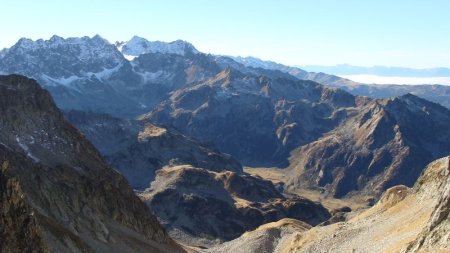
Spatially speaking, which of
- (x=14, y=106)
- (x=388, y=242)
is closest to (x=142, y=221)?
(x=14, y=106)

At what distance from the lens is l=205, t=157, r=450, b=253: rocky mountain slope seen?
68250 mm

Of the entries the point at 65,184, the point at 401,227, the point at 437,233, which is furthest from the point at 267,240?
the point at 437,233

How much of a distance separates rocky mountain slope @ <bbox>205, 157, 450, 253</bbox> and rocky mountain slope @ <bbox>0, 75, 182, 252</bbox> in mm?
35270

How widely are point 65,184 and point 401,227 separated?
229ft

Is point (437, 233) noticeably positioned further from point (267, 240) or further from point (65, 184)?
point (267, 240)

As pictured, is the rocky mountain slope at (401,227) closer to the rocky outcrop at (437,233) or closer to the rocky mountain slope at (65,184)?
the rocky outcrop at (437,233)

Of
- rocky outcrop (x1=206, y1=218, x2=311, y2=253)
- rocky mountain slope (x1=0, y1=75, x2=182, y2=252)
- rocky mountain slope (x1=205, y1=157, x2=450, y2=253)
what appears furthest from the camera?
rocky outcrop (x1=206, y1=218, x2=311, y2=253)

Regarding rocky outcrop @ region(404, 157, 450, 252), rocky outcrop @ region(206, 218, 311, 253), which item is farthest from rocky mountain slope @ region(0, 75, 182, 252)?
rocky outcrop @ region(404, 157, 450, 252)

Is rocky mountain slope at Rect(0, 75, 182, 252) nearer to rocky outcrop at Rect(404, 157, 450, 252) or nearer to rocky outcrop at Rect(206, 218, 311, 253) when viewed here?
rocky outcrop at Rect(206, 218, 311, 253)

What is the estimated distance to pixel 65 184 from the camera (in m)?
130

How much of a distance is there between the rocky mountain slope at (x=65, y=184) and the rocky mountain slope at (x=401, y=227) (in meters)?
35.3

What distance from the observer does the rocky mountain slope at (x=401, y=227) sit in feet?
224

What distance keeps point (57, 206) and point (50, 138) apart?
29164 millimetres

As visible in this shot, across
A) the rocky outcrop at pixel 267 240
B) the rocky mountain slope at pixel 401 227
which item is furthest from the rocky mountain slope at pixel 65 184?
the rocky mountain slope at pixel 401 227
